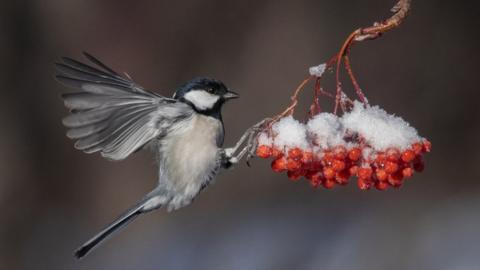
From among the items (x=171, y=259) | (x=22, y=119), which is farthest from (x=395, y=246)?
(x=22, y=119)

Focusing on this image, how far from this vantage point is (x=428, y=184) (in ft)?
18.0

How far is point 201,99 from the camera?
8.87ft

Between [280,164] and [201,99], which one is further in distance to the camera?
[201,99]

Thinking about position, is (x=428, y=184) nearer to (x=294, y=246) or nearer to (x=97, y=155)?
(x=294, y=246)

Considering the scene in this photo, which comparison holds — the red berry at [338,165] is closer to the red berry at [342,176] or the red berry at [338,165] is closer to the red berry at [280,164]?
the red berry at [342,176]

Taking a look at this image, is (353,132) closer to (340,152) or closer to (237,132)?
(340,152)

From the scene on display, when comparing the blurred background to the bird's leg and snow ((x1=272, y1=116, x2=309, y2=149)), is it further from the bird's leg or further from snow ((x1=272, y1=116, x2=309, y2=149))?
snow ((x1=272, y1=116, x2=309, y2=149))

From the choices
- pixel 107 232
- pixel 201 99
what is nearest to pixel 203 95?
pixel 201 99

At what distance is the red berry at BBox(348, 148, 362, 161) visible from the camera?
2037 mm

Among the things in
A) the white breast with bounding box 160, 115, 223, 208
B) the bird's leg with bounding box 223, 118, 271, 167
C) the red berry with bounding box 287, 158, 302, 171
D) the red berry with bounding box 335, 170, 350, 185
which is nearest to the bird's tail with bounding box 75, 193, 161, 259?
the white breast with bounding box 160, 115, 223, 208

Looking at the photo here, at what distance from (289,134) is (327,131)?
13 cm

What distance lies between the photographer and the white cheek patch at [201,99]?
8.83ft

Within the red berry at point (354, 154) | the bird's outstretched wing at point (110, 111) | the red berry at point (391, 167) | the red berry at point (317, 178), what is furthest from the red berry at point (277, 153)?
the bird's outstretched wing at point (110, 111)

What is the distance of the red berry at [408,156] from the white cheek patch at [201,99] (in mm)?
929
